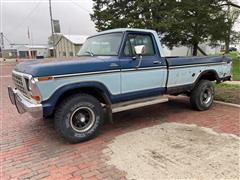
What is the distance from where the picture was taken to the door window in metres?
4.52

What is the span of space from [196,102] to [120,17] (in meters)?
12.6

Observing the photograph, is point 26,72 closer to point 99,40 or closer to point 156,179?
point 99,40

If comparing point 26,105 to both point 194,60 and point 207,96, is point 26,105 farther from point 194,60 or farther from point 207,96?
point 207,96

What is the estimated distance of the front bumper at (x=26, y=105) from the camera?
139 inches

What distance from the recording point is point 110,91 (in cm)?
427

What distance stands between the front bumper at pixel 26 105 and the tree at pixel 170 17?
11661 millimetres

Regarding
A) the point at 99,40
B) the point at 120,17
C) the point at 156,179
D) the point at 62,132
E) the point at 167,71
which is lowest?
the point at 156,179

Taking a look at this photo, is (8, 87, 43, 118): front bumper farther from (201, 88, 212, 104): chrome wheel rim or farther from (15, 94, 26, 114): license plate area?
(201, 88, 212, 104): chrome wheel rim

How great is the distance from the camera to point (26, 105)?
Answer: 3.70m

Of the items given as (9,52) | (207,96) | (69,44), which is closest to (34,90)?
(207,96)

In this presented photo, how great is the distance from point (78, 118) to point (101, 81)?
0.82 metres

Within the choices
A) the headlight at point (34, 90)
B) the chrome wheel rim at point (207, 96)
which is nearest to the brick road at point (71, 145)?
the chrome wheel rim at point (207, 96)

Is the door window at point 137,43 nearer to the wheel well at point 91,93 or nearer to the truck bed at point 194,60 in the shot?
the truck bed at point 194,60

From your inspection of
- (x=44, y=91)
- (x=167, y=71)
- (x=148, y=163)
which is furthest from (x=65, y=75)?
(x=167, y=71)
